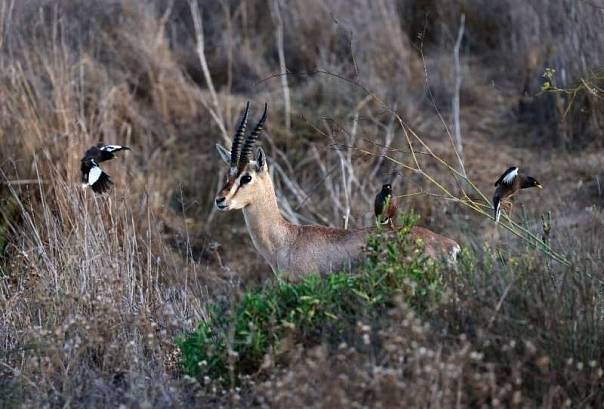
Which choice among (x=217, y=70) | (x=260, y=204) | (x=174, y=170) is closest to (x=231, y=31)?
(x=217, y=70)

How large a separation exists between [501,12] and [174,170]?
17.3 feet

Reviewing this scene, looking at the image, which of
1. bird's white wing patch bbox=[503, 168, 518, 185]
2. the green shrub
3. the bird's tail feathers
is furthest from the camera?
bird's white wing patch bbox=[503, 168, 518, 185]

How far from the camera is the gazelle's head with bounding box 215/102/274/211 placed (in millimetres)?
7414

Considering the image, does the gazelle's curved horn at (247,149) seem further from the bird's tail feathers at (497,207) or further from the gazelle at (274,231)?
the bird's tail feathers at (497,207)

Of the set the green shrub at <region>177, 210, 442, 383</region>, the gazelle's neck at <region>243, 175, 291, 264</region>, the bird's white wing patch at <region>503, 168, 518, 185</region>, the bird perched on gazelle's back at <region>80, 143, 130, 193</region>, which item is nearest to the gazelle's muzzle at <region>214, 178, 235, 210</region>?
the gazelle's neck at <region>243, 175, 291, 264</region>

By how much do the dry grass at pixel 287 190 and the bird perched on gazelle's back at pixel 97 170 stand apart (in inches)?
9.5

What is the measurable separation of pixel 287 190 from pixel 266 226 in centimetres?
505

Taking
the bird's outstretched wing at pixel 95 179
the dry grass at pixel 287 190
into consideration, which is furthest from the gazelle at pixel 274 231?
the bird's outstretched wing at pixel 95 179


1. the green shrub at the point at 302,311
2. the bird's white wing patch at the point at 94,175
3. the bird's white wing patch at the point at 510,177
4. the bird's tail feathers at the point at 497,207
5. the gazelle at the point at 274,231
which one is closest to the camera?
the green shrub at the point at 302,311

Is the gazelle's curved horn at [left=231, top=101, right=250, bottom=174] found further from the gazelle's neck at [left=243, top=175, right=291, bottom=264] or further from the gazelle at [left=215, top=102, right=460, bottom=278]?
the gazelle's neck at [left=243, top=175, right=291, bottom=264]

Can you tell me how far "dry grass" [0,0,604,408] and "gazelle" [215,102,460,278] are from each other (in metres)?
0.52

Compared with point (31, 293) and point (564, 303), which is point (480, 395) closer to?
point (564, 303)

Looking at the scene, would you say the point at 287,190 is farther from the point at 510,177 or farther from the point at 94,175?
the point at 510,177

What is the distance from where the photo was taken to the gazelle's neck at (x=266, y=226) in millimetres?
7719
